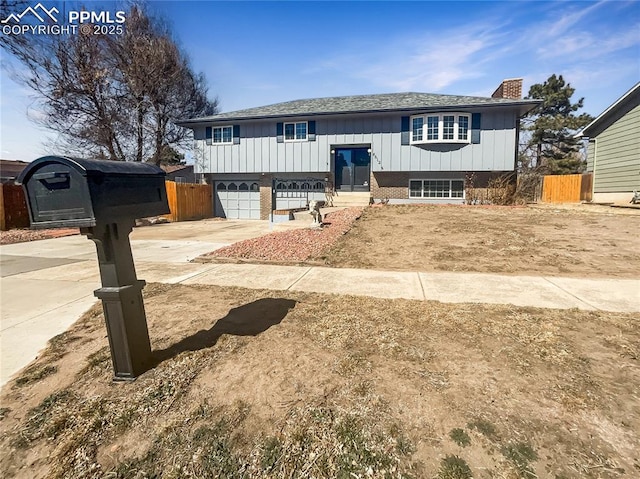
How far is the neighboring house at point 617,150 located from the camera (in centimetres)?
1419

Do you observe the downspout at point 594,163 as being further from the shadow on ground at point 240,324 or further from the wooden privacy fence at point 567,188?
the shadow on ground at point 240,324

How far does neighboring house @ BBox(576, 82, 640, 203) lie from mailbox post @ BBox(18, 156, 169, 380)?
18900mm

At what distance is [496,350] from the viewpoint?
300cm

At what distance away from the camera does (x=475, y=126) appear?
632 inches

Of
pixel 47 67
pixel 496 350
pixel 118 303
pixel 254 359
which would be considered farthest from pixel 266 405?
pixel 47 67

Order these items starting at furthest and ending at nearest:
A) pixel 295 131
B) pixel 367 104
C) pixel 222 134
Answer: pixel 222 134 → pixel 295 131 → pixel 367 104

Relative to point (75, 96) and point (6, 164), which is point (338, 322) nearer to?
point (75, 96)

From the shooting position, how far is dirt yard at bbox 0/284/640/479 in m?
1.85

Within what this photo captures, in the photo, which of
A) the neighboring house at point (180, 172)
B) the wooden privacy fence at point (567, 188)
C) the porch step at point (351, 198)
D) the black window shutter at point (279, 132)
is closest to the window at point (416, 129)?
the porch step at point (351, 198)

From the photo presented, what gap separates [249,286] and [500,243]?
6313 mm

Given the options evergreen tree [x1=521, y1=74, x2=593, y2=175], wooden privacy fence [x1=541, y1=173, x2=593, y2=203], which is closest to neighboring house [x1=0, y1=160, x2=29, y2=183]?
wooden privacy fence [x1=541, y1=173, x2=593, y2=203]

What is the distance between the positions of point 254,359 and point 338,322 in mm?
1116

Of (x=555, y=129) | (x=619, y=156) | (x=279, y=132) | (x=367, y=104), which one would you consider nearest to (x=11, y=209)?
(x=279, y=132)

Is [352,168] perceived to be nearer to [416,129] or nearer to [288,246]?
[416,129]
